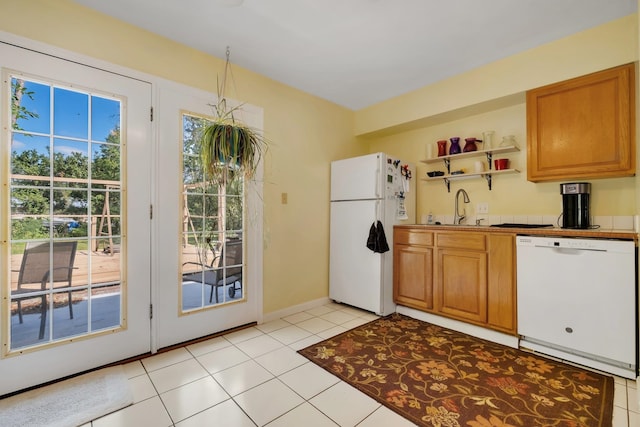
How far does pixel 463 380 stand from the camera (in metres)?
1.91

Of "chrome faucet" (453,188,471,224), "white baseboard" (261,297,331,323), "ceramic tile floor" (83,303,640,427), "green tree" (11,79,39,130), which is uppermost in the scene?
"green tree" (11,79,39,130)

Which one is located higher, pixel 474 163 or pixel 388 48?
pixel 388 48

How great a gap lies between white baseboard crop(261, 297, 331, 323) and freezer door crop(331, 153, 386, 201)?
132 centimetres

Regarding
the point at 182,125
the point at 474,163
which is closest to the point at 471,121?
the point at 474,163

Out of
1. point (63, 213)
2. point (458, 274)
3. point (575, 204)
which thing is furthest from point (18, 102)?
point (575, 204)

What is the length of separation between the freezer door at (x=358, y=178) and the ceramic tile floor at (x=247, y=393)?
168cm

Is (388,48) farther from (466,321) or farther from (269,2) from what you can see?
(466,321)

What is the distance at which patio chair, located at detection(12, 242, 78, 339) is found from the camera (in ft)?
5.98

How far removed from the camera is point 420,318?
10.0 feet

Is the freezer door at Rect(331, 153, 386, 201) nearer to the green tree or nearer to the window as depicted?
the window

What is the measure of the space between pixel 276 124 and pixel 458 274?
2458 mm

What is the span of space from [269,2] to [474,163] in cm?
260

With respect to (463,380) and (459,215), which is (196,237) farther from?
(459,215)

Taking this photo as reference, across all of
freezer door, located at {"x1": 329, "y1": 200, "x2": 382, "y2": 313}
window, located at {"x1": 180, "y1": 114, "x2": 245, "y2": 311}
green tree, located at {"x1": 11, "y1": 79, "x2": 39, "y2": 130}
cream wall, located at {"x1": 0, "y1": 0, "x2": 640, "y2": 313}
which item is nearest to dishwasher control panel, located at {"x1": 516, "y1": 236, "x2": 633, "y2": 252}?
cream wall, located at {"x1": 0, "y1": 0, "x2": 640, "y2": 313}
